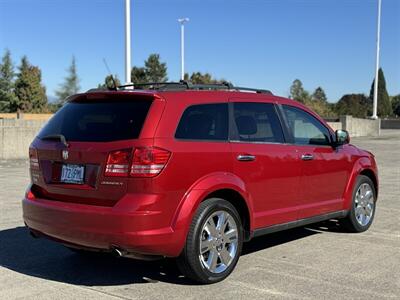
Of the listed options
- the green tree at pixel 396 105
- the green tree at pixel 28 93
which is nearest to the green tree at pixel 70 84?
the green tree at pixel 28 93

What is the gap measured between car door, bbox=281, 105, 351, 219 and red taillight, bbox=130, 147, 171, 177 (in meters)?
2.10

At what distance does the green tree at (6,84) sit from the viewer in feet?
211

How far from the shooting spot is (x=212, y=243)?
5152 millimetres

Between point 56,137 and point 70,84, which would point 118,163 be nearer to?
point 56,137

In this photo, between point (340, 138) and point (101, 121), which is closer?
point (101, 121)

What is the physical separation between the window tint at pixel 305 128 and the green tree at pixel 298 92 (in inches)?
2162

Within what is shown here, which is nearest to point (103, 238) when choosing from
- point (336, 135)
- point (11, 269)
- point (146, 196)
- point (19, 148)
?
point (146, 196)

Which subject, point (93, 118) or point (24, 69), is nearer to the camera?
point (93, 118)

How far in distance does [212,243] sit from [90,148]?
4.70 feet

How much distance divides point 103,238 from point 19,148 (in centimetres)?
1415

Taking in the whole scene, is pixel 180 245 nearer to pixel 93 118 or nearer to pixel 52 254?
pixel 93 118

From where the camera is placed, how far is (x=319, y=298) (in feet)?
15.4

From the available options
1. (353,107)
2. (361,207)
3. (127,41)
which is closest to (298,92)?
(353,107)

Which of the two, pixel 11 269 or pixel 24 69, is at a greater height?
pixel 24 69
